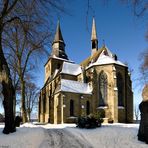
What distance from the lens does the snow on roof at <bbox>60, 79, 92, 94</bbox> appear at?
4191 cm

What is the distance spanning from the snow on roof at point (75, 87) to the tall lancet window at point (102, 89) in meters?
2.14

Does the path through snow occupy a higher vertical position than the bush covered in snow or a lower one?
lower

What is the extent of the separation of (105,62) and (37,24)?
32610 millimetres

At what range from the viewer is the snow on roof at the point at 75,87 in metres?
41.9

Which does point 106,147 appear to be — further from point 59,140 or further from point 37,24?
point 37,24

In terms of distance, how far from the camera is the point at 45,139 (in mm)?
12102

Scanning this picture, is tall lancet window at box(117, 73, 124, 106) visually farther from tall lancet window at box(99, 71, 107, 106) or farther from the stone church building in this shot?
tall lancet window at box(99, 71, 107, 106)

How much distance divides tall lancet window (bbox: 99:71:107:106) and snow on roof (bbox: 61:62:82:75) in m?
6.97

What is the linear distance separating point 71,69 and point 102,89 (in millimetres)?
10511

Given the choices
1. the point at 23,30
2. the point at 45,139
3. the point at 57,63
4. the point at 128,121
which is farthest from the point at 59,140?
the point at 57,63

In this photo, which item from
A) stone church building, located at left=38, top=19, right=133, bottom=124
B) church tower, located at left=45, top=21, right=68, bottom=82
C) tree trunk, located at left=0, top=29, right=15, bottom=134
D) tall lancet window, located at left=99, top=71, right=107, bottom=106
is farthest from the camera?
church tower, located at left=45, top=21, right=68, bottom=82

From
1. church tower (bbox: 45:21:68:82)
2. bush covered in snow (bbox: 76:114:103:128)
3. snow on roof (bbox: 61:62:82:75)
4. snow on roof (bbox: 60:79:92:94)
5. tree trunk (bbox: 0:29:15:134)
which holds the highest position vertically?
church tower (bbox: 45:21:68:82)

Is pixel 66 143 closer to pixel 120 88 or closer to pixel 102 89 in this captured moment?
pixel 102 89

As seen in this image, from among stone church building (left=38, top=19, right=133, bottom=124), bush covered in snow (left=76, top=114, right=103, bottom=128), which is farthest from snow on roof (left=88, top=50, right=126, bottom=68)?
bush covered in snow (left=76, top=114, right=103, bottom=128)
